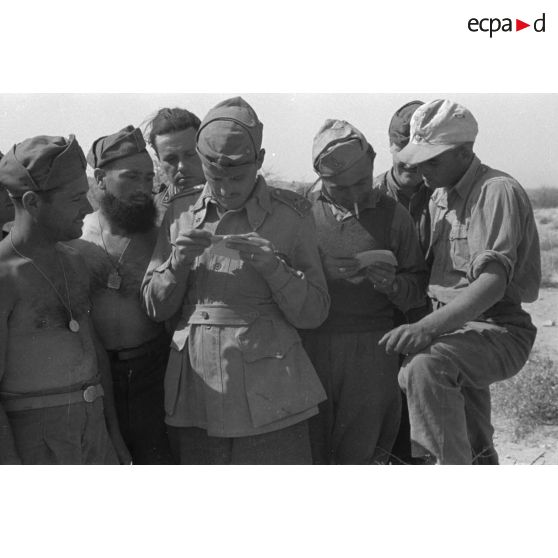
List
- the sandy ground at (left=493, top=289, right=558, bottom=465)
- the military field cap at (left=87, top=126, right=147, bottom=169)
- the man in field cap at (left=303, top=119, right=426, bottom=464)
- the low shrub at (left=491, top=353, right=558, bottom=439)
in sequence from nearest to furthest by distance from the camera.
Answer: the military field cap at (left=87, top=126, right=147, bottom=169) < the man in field cap at (left=303, top=119, right=426, bottom=464) < the sandy ground at (left=493, top=289, right=558, bottom=465) < the low shrub at (left=491, top=353, right=558, bottom=439)

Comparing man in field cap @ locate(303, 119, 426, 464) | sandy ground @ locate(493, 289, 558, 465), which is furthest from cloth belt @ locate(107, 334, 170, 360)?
sandy ground @ locate(493, 289, 558, 465)

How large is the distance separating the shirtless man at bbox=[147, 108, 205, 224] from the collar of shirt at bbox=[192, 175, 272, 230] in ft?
1.91

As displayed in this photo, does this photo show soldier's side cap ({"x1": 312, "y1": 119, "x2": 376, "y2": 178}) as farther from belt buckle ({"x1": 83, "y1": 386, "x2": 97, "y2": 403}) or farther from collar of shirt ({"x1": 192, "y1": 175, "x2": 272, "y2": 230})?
belt buckle ({"x1": 83, "y1": 386, "x2": 97, "y2": 403})

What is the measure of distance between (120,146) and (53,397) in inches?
50.3

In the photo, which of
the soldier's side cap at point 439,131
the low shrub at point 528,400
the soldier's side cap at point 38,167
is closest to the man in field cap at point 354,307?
the soldier's side cap at point 439,131

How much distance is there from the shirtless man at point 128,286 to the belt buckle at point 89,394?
30 centimetres

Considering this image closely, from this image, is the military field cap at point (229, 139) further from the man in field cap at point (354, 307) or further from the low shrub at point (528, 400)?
the low shrub at point (528, 400)

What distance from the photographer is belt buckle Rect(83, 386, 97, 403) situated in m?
3.83

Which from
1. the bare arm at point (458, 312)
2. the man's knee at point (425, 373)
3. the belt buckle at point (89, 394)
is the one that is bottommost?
the man's knee at point (425, 373)

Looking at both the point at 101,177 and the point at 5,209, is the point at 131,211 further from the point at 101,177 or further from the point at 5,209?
the point at 5,209

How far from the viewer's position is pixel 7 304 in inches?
143

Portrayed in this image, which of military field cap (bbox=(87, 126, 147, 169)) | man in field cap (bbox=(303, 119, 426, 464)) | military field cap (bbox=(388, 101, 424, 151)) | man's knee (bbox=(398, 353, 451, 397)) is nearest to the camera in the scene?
man's knee (bbox=(398, 353, 451, 397))

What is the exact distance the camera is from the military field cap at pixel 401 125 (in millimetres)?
4797

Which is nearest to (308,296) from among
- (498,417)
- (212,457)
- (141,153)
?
(212,457)
